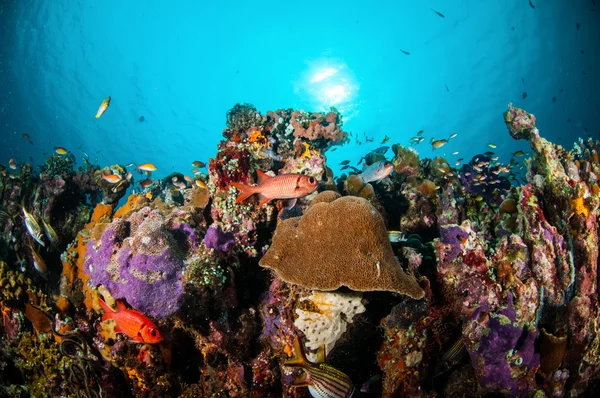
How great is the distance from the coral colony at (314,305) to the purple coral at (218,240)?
20 millimetres

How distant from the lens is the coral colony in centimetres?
312

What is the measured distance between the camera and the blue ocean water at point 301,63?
109 feet

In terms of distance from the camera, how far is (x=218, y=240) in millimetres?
3734

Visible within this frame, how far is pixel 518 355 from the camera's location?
3.31 m

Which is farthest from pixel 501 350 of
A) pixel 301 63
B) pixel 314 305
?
pixel 301 63

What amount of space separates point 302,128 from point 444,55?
4318 cm

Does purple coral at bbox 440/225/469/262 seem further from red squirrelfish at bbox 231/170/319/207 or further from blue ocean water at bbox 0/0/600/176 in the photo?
blue ocean water at bbox 0/0/600/176

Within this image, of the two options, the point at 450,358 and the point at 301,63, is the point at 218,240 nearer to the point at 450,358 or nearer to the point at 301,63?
the point at 450,358

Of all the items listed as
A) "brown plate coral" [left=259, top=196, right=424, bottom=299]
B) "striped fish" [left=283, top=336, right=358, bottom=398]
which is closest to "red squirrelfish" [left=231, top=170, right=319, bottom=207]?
"brown plate coral" [left=259, top=196, right=424, bottom=299]

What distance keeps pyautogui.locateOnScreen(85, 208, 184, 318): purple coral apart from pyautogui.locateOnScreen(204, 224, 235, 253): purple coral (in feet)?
1.32

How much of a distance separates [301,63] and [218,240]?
4410 cm

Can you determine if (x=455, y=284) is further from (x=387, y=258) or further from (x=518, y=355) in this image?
(x=387, y=258)

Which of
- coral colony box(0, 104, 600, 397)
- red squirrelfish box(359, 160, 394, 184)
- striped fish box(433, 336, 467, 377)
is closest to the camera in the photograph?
coral colony box(0, 104, 600, 397)

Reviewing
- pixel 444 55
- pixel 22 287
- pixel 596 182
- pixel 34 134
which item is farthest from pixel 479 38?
pixel 34 134
